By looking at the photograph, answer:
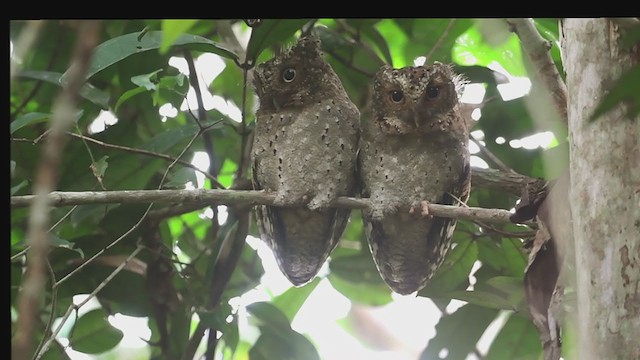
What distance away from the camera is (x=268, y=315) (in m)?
2.59

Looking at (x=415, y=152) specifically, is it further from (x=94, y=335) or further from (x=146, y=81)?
(x=94, y=335)

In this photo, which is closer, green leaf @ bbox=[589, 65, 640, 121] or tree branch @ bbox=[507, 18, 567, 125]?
green leaf @ bbox=[589, 65, 640, 121]

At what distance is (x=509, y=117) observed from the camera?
2.53 metres

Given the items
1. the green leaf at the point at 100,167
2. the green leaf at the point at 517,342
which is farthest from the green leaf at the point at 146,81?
the green leaf at the point at 517,342

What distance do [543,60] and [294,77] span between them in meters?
0.75

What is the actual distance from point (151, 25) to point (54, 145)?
1.69 m

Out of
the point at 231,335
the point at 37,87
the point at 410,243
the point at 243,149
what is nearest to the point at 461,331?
the point at 410,243

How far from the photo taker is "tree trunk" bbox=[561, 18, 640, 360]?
131cm

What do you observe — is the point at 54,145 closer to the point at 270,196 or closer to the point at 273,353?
the point at 270,196

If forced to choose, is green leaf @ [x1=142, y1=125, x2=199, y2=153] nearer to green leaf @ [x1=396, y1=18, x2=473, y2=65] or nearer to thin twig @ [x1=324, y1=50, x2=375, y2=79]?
thin twig @ [x1=324, y1=50, x2=375, y2=79]

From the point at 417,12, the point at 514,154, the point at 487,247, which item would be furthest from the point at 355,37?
the point at 417,12

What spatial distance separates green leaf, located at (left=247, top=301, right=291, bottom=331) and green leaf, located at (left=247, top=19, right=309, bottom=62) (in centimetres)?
87

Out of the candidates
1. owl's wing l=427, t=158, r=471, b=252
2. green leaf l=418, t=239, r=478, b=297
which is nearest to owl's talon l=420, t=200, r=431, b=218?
owl's wing l=427, t=158, r=471, b=252

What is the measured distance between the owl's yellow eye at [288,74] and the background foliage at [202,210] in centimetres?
13
